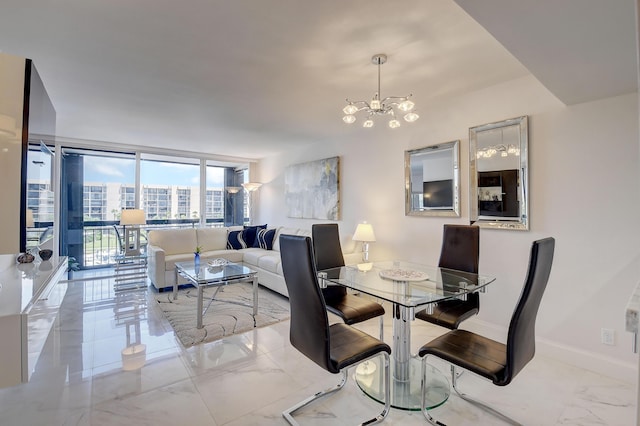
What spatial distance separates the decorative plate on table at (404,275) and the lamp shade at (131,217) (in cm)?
420

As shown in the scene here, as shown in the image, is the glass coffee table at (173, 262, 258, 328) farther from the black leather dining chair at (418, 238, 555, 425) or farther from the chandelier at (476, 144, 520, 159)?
the chandelier at (476, 144, 520, 159)

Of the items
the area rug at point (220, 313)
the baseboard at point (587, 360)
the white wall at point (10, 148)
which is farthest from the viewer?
the area rug at point (220, 313)

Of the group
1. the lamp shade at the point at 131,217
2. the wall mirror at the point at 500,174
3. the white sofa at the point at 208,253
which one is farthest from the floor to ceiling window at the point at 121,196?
the wall mirror at the point at 500,174

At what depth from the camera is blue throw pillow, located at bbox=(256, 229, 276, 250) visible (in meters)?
5.33

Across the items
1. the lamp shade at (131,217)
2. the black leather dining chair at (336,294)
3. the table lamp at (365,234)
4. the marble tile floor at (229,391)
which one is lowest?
the marble tile floor at (229,391)

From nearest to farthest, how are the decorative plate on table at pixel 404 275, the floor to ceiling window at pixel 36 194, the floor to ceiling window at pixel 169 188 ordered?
the floor to ceiling window at pixel 36 194, the decorative plate on table at pixel 404 275, the floor to ceiling window at pixel 169 188

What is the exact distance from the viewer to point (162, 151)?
225 inches

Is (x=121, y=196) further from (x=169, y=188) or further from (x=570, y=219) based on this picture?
(x=570, y=219)

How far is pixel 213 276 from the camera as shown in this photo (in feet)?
11.1

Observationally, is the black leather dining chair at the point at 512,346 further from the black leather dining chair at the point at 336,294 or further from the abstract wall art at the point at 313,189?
the abstract wall art at the point at 313,189

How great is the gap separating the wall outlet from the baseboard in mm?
116

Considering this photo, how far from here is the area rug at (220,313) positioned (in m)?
2.95

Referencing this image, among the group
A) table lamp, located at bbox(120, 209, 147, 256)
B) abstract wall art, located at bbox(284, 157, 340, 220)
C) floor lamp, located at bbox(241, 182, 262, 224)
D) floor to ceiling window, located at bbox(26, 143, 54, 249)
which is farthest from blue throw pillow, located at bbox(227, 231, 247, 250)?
floor to ceiling window, located at bbox(26, 143, 54, 249)

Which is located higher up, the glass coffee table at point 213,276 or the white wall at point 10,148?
the white wall at point 10,148
